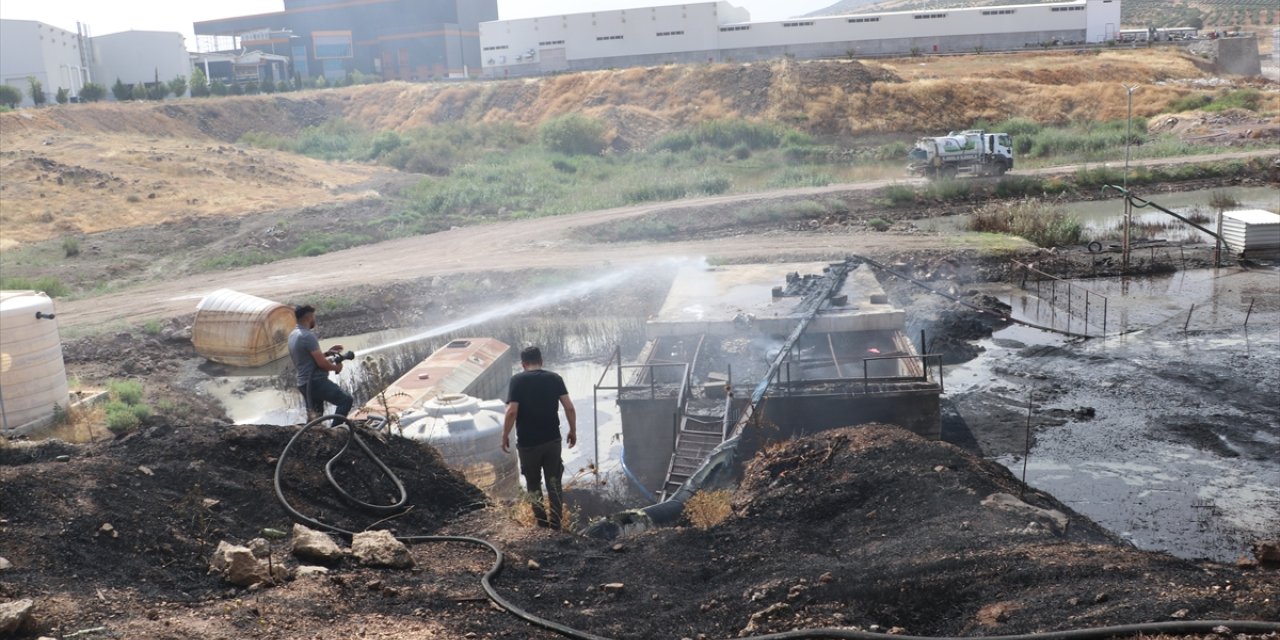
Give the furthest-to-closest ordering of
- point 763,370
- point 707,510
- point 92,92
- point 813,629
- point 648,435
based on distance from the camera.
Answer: point 92,92
point 763,370
point 648,435
point 707,510
point 813,629

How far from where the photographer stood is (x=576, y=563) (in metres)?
7.87

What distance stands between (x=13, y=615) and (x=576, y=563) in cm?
368

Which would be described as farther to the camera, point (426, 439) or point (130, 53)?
point (130, 53)

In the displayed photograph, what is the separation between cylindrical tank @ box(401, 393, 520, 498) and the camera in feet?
37.3

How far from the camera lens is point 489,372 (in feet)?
53.3

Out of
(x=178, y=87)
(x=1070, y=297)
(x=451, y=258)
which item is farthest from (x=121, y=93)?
(x=1070, y=297)

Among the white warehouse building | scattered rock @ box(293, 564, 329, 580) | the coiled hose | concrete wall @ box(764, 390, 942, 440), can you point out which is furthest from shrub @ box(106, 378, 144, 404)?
the white warehouse building

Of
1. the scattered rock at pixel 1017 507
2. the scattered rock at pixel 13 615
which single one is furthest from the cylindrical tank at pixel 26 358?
the scattered rock at pixel 1017 507

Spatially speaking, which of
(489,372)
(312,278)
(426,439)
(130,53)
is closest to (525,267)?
(312,278)

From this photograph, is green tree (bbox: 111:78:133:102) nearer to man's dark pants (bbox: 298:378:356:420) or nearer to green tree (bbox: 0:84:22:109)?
green tree (bbox: 0:84:22:109)

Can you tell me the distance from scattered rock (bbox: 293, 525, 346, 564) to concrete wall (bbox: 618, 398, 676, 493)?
22.2 feet

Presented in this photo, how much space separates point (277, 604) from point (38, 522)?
7.13ft

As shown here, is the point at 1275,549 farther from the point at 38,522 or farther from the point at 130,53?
the point at 130,53

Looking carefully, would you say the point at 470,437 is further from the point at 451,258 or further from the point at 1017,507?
the point at 451,258
